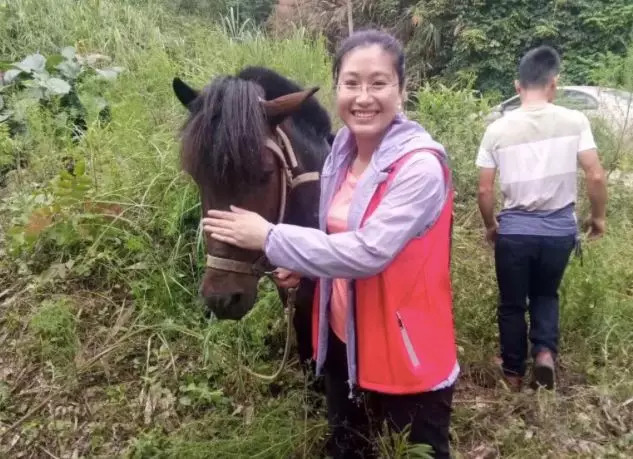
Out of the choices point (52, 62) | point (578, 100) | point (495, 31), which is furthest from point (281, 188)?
point (495, 31)

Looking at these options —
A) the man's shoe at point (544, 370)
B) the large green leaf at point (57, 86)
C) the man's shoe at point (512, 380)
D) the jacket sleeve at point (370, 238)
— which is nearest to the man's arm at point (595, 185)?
the man's shoe at point (544, 370)

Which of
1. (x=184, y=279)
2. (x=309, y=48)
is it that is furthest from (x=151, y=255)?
(x=309, y=48)

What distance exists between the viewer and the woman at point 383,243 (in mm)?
1660

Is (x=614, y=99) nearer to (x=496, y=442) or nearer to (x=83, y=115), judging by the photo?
(x=496, y=442)

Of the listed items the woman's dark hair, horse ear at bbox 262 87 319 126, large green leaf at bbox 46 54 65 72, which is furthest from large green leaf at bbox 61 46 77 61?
the woman's dark hair

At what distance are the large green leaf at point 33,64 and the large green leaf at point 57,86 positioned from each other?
0.28 meters

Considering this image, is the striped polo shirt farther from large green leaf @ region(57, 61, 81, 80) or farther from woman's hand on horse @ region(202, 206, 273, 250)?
large green leaf @ region(57, 61, 81, 80)

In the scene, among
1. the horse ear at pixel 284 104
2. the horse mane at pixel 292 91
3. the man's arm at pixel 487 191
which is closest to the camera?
the horse ear at pixel 284 104

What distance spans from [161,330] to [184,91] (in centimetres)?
173

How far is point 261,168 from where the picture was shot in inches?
81.5

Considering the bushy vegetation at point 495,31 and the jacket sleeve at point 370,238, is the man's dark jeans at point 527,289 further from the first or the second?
the bushy vegetation at point 495,31

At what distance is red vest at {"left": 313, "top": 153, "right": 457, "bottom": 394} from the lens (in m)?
1.78

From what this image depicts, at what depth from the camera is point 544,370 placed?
3.26 metres

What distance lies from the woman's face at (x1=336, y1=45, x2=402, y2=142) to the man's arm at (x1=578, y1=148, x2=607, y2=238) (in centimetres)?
181
